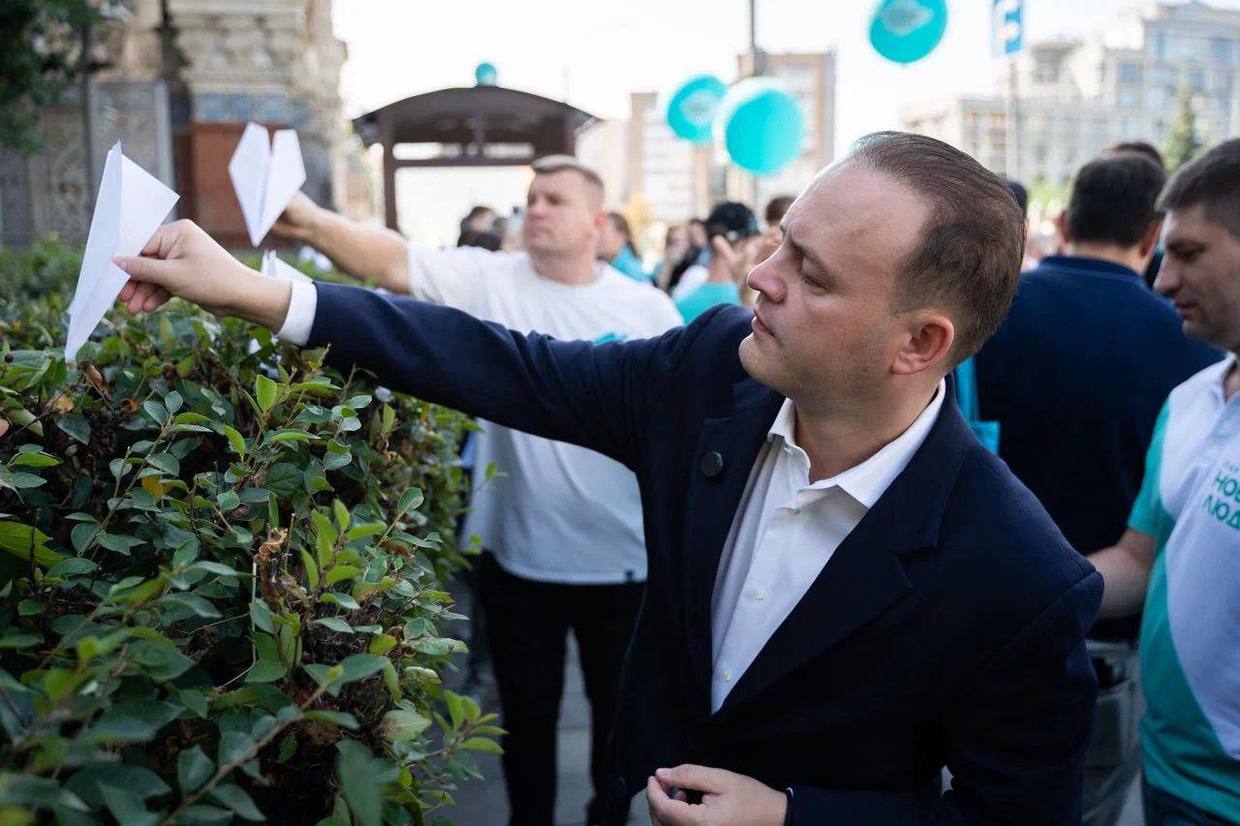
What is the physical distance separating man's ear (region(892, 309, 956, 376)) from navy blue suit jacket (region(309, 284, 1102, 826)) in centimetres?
12

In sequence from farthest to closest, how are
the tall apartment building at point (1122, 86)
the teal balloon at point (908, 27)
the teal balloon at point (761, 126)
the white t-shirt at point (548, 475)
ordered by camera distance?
the tall apartment building at point (1122, 86) → the teal balloon at point (761, 126) → the teal balloon at point (908, 27) → the white t-shirt at point (548, 475)

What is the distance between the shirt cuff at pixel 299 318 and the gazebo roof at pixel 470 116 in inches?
395

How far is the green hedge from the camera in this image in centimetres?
87

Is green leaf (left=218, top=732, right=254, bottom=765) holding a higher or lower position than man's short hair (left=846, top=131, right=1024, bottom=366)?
lower

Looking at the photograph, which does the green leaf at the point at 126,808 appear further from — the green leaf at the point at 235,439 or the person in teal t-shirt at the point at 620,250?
the person in teal t-shirt at the point at 620,250

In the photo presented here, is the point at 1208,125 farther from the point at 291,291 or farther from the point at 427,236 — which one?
the point at 291,291

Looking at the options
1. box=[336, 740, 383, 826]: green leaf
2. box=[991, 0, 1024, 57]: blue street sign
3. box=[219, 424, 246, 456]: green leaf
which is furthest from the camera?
box=[991, 0, 1024, 57]: blue street sign

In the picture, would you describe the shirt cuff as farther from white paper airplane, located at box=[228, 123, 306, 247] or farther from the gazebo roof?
the gazebo roof

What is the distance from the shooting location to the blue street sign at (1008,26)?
11.7 meters

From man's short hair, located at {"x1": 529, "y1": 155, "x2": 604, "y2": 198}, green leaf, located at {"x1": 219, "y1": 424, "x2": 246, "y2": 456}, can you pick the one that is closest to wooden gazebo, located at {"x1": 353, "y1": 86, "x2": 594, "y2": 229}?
man's short hair, located at {"x1": 529, "y1": 155, "x2": 604, "y2": 198}

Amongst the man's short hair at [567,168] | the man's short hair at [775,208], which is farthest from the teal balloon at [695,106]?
the man's short hair at [567,168]

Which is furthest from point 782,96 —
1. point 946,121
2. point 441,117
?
point 946,121

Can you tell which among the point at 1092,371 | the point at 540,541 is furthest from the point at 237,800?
the point at 1092,371

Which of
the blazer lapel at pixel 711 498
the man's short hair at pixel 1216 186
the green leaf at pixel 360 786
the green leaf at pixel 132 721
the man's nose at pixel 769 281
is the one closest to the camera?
the green leaf at pixel 132 721
